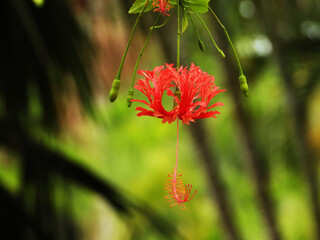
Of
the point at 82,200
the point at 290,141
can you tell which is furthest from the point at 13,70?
the point at 82,200

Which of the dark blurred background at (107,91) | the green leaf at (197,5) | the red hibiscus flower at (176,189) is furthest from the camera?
the dark blurred background at (107,91)

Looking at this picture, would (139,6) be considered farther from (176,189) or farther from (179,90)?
(176,189)

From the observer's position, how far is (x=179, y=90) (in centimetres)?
82

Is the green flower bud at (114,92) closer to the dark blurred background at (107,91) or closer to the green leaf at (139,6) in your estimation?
the green leaf at (139,6)

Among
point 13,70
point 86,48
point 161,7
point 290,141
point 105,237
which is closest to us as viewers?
point 161,7

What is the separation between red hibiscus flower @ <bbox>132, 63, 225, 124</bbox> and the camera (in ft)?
2.60

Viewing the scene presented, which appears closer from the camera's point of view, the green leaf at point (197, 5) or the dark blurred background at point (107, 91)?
the green leaf at point (197, 5)

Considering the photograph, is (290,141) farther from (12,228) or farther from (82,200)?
(82,200)

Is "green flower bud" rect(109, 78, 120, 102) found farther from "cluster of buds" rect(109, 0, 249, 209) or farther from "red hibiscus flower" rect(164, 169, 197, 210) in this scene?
"red hibiscus flower" rect(164, 169, 197, 210)

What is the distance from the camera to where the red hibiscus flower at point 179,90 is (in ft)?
2.60

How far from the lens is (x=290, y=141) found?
155 inches

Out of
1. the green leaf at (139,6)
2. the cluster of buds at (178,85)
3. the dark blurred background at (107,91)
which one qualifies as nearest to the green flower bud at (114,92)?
the cluster of buds at (178,85)

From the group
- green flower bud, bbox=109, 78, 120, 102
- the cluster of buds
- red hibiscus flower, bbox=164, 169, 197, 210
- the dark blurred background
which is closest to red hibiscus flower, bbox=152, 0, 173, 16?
the cluster of buds

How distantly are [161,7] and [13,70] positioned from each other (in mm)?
1489
